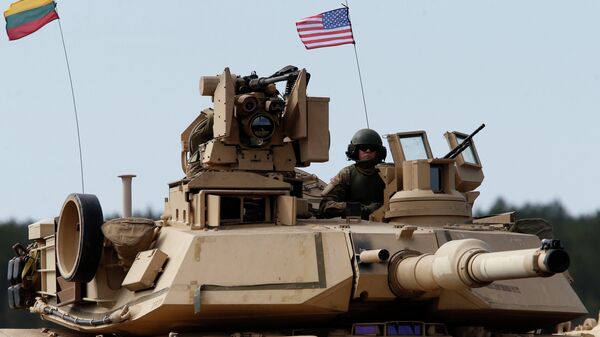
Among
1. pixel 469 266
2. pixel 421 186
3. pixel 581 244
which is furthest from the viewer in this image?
pixel 581 244

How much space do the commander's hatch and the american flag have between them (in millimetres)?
3634

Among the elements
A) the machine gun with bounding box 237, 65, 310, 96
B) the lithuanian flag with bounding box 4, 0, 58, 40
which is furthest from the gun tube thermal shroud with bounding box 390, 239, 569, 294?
the lithuanian flag with bounding box 4, 0, 58, 40

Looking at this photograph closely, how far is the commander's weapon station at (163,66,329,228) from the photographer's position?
22.0 meters

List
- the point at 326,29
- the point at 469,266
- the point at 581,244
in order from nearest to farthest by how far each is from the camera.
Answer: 1. the point at 469,266
2. the point at 326,29
3. the point at 581,244

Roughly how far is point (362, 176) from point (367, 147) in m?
0.47

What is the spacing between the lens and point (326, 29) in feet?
92.4

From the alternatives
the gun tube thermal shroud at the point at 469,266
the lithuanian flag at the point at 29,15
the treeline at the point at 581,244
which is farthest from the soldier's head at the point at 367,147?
the treeline at the point at 581,244

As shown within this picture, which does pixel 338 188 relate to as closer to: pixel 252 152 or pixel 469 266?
pixel 252 152

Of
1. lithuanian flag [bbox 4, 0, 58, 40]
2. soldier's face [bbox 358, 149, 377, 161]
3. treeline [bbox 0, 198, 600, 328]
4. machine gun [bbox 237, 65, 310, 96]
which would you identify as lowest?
treeline [bbox 0, 198, 600, 328]

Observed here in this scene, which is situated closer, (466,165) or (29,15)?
(466,165)

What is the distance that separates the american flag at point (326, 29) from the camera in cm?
2809

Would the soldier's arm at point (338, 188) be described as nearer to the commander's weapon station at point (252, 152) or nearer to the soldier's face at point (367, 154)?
the soldier's face at point (367, 154)

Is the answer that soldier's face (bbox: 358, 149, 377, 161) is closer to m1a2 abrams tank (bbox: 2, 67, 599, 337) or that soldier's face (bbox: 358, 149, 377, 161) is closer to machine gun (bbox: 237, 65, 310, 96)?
m1a2 abrams tank (bbox: 2, 67, 599, 337)

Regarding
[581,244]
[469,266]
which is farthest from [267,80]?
[581,244]
